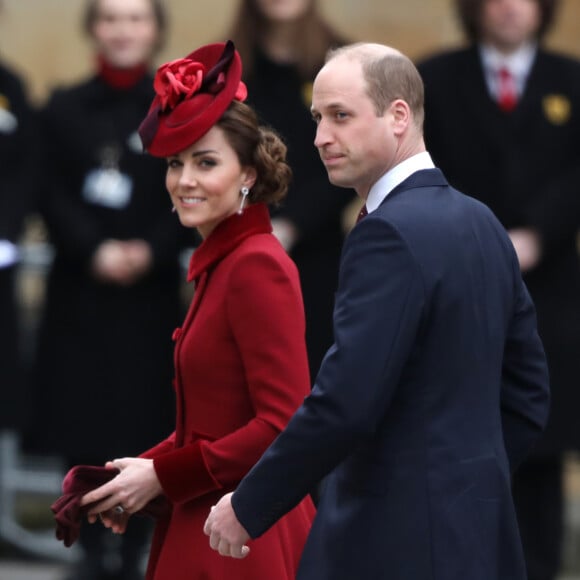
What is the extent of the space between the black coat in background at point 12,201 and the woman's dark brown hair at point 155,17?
1.03 ft

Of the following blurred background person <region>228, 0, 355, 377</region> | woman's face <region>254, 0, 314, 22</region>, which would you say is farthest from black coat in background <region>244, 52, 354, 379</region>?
woman's face <region>254, 0, 314, 22</region>

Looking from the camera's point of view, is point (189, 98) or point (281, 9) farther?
point (281, 9)

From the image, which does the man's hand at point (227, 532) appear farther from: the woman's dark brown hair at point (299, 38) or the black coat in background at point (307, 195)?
the woman's dark brown hair at point (299, 38)

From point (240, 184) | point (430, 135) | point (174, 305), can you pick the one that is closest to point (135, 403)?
point (174, 305)

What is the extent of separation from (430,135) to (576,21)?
241 cm

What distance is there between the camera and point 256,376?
11.4 ft

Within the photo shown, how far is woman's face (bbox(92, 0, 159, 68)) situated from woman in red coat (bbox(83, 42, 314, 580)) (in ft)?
7.61

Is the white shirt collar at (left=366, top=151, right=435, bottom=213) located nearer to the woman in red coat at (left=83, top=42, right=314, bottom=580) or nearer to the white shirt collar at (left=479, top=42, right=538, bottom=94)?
the woman in red coat at (left=83, top=42, right=314, bottom=580)

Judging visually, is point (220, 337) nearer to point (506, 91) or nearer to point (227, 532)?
point (227, 532)

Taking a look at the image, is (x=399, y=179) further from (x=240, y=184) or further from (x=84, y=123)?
(x=84, y=123)

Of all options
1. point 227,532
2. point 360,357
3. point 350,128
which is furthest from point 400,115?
point 227,532

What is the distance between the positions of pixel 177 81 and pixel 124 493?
84cm

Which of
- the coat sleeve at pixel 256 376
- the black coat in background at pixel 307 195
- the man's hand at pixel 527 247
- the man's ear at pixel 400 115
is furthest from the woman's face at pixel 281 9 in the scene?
the man's ear at pixel 400 115

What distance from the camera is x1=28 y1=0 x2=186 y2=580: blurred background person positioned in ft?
19.4
